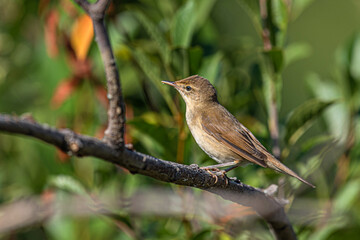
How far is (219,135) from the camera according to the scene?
12.9ft

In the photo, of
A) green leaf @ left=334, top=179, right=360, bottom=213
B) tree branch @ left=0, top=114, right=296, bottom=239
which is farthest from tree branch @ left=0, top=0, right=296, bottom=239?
green leaf @ left=334, top=179, right=360, bottom=213

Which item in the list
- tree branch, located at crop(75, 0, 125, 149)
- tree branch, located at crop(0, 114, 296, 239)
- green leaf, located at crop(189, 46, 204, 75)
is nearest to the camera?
tree branch, located at crop(0, 114, 296, 239)

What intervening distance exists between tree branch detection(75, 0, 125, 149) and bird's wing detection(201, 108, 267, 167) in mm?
1865

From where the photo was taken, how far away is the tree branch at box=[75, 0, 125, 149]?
65.5 inches

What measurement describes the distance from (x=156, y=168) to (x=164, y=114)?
1862mm

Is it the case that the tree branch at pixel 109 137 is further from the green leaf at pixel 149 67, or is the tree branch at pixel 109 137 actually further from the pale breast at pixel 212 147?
the pale breast at pixel 212 147

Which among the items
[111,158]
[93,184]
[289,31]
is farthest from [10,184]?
[289,31]

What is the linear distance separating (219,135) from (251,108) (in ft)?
1.68

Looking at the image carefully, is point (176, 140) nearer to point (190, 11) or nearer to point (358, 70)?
point (190, 11)

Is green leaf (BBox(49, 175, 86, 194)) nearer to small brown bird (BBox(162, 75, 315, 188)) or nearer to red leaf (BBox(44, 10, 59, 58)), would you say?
small brown bird (BBox(162, 75, 315, 188))

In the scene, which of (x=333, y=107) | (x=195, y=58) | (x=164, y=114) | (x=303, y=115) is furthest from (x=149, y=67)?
(x=333, y=107)

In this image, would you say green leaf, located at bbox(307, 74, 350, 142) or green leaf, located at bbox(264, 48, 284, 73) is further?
green leaf, located at bbox(307, 74, 350, 142)

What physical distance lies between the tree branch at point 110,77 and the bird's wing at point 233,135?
6.12 feet

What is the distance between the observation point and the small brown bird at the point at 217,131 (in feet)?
11.6
